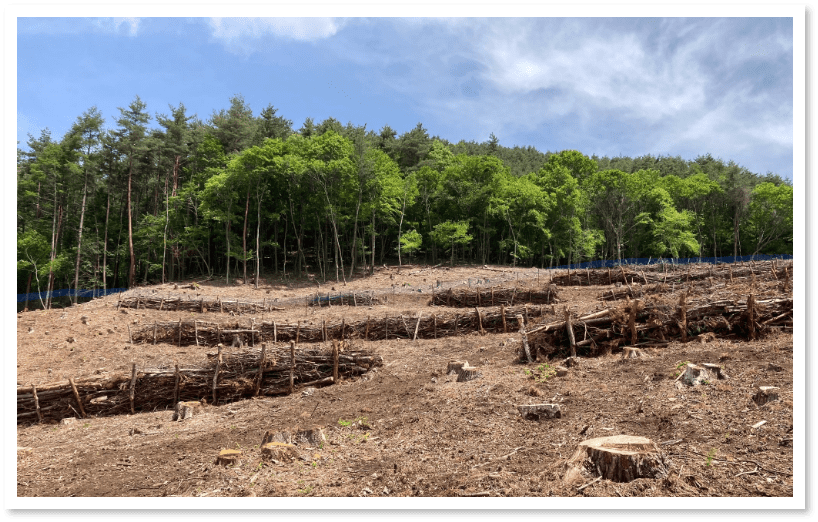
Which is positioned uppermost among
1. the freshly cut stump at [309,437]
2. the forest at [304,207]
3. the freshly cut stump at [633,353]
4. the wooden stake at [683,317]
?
the forest at [304,207]

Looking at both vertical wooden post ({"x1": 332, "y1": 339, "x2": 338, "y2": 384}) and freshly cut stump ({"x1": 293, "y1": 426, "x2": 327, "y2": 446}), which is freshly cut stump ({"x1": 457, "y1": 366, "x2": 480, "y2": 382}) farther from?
freshly cut stump ({"x1": 293, "y1": 426, "x2": 327, "y2": 446})

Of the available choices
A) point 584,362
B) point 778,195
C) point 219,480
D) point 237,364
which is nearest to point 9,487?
point 219,480

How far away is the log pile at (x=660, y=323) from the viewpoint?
898 centimetres

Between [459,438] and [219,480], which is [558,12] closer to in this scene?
[459,438]

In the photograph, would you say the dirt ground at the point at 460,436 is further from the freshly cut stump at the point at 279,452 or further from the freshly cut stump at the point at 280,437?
the freshly cut stump at the point at 280,437

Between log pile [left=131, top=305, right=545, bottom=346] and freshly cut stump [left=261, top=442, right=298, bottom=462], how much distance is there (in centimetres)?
1006

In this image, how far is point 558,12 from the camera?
419 centimetres

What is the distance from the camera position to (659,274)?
23.2 meters

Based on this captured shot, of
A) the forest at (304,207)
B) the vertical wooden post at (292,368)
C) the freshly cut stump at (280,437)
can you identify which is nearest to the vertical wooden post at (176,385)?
the vertical wooden post at (292,368)

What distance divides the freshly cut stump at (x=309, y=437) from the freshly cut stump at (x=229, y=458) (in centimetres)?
83

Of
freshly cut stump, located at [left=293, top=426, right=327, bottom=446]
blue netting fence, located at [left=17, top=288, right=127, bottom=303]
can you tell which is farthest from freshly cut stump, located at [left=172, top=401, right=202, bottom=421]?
blue netting fence, located at [left=17, top=288, right=127, bottom=303]

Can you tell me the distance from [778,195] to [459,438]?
50756mm

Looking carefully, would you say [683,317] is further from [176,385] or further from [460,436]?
[176,385]

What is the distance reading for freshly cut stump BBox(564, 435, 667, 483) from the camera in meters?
4.00
